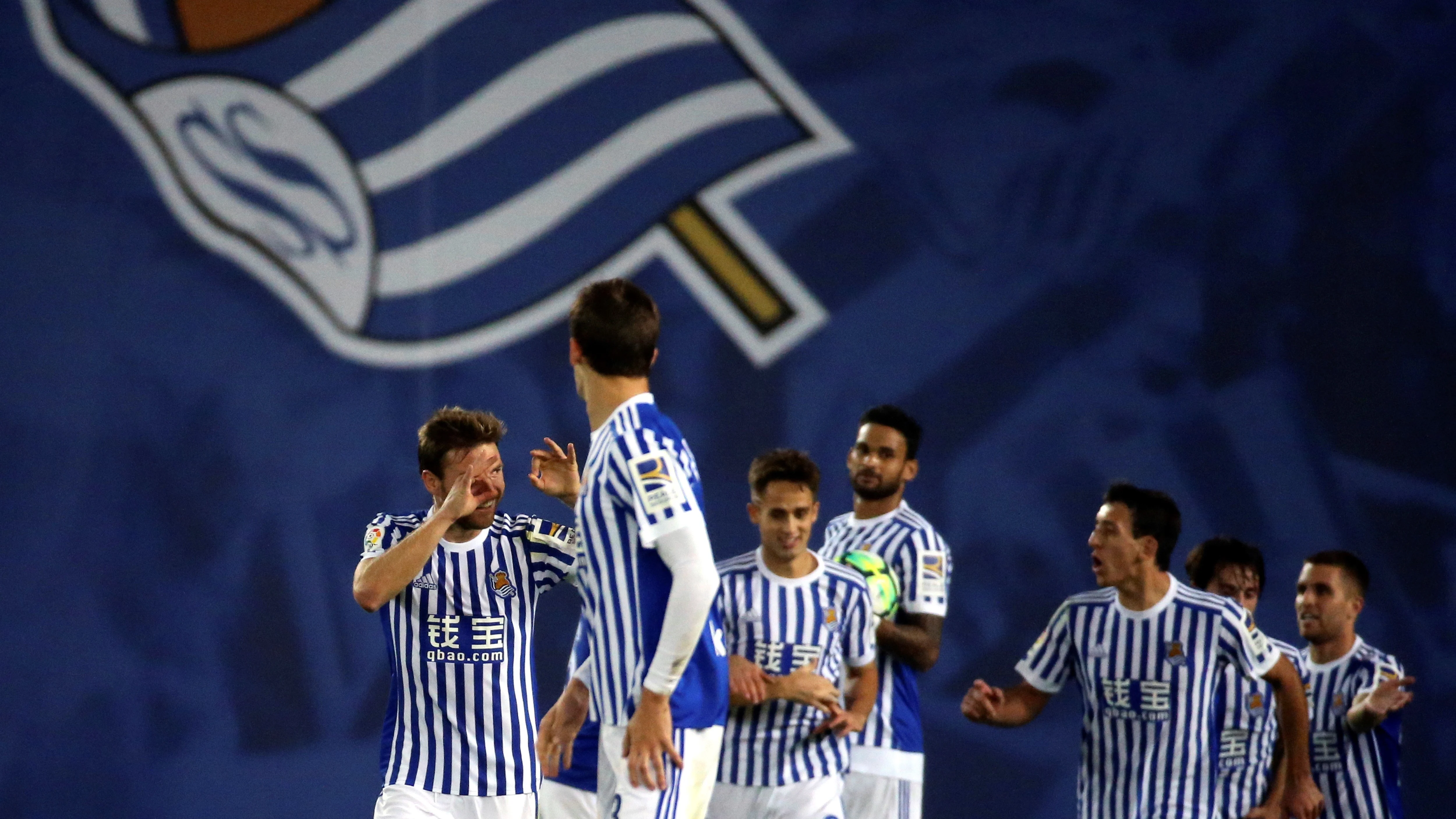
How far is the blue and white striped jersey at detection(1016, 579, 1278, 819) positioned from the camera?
504 cm

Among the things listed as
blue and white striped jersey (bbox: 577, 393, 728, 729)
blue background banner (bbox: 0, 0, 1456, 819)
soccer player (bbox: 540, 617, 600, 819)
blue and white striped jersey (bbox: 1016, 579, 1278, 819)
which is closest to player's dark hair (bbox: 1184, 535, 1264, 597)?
blue and white striped jersey (bbox: 1016, 579, 1278, 819)

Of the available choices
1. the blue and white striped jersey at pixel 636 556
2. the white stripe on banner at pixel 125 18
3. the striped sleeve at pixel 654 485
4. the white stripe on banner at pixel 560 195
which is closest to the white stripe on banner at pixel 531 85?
the white stripe on banner at pixel 560 195

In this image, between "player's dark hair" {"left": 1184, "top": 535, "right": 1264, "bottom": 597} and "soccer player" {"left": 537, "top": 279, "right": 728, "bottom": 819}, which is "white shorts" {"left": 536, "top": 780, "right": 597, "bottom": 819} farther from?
"player's dark hair" {"left": 1184, "top": 535, "right": 1264, "bottom": 597}

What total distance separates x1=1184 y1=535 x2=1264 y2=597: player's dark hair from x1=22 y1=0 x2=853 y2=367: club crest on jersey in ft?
9.18

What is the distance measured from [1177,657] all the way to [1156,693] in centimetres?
14

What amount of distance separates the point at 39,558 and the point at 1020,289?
5.55 metres

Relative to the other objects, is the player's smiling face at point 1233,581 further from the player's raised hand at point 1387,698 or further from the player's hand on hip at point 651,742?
the player's hand on hip at point 651,742

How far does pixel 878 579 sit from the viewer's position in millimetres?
5340

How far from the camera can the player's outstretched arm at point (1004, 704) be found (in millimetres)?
5156

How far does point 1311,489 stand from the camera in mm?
8719

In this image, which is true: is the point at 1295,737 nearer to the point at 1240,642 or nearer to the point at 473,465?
the point at 1240,642

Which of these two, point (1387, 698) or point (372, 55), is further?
point (372, 55)

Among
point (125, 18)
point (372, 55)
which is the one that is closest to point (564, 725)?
point (372, 55)

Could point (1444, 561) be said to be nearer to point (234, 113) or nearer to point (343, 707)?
point (343, 707)
